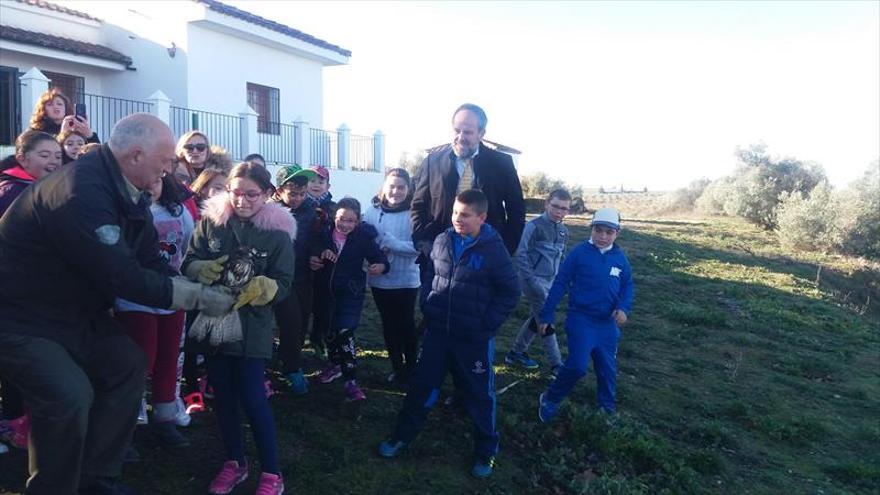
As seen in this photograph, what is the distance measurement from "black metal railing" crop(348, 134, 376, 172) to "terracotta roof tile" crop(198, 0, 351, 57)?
2.45 meters

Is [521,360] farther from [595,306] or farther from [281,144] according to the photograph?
[281,144]

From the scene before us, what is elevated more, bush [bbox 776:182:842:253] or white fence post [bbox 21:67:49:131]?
white fence post [bbox 21:67:49:131]

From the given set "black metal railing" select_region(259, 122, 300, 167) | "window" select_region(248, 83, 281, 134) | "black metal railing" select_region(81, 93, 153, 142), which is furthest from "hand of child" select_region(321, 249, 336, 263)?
"window" select_region(248, 83, 281, 134)

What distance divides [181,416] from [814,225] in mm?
21467

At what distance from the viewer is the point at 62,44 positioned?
41.6ft

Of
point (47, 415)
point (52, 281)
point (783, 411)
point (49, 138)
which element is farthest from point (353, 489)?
point (783, 411)

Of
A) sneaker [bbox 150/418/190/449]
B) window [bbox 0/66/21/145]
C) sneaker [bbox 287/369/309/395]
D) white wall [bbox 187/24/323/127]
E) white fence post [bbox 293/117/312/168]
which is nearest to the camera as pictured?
sneaker [bbox 150/418/190/449]

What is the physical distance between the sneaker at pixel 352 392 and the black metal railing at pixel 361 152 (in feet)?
40.3

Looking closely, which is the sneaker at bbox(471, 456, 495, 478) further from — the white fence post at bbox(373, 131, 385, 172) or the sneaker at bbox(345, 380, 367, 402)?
the white fence post at bbox(373, 131, 385, 172)

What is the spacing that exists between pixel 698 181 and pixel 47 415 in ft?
137

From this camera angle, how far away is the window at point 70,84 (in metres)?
13.0

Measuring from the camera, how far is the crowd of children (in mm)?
3535

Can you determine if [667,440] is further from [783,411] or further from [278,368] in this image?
[278,368]

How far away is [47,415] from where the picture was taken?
9.20 ft
